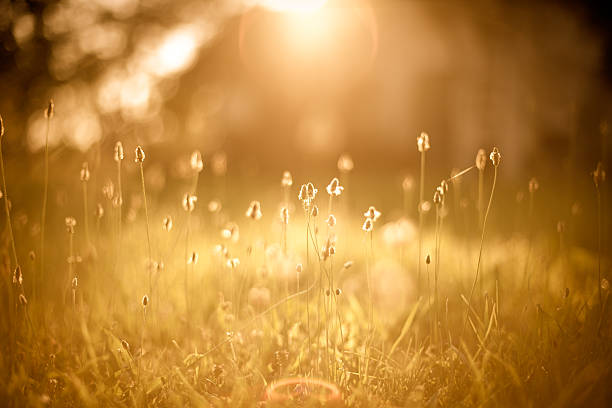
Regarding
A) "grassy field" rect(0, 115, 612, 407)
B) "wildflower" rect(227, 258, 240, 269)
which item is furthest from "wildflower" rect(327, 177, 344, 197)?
"wildflower" rect(227, 258, 240, 269)

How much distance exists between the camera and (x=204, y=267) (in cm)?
296

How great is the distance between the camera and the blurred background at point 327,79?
15.6 feet

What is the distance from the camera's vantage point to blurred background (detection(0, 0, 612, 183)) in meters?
4.77

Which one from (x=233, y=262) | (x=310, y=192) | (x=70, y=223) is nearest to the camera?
(x=310, y=192)

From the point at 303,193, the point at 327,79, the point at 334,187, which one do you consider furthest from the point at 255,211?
the point at 327,79

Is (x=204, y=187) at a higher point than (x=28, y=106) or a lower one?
lower

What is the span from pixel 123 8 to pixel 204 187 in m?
2.98

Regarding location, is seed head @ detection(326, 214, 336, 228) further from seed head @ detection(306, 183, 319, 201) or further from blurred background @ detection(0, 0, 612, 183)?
blurred background @ detection(0, 0, 612, 183)

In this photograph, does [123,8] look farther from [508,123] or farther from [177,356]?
[508,123]

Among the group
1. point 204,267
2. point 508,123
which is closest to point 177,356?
point 204,267

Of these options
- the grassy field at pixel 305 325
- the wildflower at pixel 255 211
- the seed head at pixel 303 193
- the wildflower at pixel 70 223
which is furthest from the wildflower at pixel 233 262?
the wildflower at pixel 70 223

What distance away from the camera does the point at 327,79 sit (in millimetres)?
13016

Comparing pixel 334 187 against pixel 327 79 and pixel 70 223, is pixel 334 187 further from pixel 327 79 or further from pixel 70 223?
pixel 327 79

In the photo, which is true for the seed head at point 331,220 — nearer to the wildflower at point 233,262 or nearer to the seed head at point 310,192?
the seed head at point 310,192
